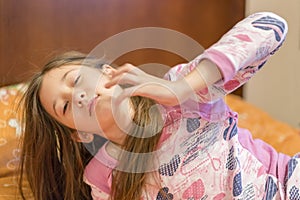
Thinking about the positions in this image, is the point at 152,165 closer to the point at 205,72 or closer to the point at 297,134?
the point at 205,72

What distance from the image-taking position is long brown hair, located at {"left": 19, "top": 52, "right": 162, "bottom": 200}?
1.18 metres

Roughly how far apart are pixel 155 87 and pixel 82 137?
277mm

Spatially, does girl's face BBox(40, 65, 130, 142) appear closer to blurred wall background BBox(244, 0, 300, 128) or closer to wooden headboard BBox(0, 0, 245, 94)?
wooden headboard BBox(0, 0, 245, 94)

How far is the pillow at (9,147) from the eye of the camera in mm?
1401

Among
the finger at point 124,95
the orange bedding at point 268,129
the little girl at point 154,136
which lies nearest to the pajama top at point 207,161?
the little girl at point 154,136

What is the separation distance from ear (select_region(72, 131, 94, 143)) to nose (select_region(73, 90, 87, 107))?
0.10m

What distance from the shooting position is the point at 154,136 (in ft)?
3.89

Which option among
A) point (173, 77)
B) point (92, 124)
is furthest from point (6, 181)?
point (173, 77)

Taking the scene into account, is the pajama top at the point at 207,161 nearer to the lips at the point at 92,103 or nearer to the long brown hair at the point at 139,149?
the long brown hair at the point at 139,149

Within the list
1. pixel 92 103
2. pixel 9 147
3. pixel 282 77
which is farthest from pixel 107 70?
pixel 282 77

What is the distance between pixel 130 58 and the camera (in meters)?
2.06

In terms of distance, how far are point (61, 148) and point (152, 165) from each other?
222mm

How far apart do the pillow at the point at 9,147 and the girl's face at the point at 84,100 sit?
0.31 m

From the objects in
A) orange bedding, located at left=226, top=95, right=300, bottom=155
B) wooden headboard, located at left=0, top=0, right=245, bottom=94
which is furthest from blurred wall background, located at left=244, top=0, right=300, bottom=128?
orange bedding, located at left=226, top=95, right=300, bottom=155
